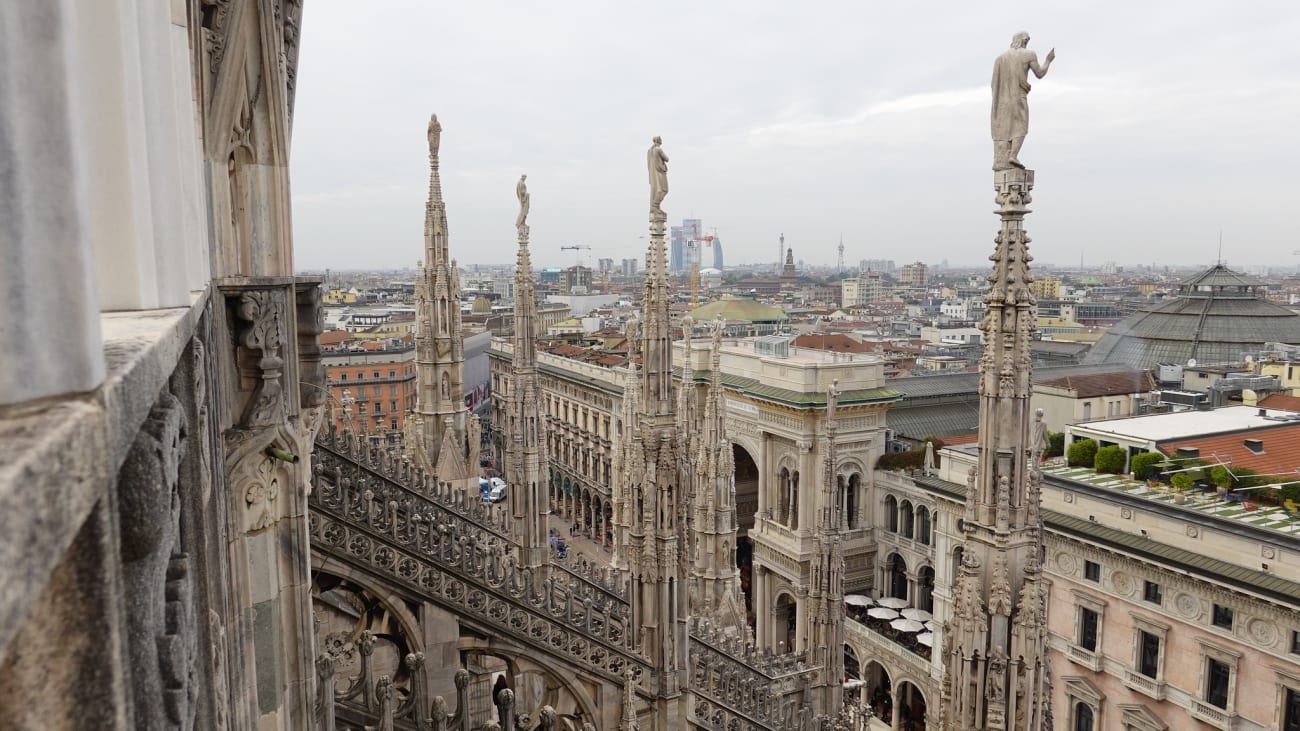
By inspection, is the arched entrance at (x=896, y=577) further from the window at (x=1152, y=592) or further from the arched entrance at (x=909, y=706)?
the window at (x=1152, y=592)

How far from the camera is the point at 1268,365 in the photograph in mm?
41906

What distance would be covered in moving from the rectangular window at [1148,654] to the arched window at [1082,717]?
220 cm

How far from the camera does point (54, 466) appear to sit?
2.78ft

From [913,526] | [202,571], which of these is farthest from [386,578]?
[913,526]

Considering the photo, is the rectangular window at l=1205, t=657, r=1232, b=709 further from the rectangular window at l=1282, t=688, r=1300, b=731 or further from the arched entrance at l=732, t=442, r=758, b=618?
the arched entrance at l=732, t=442, r=758, b=618

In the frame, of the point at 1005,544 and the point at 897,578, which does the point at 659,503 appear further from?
the point at 897,578

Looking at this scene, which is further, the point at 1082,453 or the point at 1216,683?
the point at 1082,453

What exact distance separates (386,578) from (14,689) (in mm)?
11074

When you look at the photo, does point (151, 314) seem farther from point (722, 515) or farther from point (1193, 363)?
point (1193, 363)

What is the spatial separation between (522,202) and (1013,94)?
1507 centimetres

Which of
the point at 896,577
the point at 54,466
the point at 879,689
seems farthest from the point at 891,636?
the point at 54,466

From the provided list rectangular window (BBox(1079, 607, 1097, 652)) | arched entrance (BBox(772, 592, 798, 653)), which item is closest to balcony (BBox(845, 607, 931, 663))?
arched entrance (BBox(772, 592, 798, 653))

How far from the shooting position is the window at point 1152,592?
76.6 ft

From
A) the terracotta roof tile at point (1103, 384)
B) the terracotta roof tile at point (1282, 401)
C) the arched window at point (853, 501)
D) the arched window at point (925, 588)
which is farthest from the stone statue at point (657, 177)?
the terracotta roof tile at point (1282, 401)
